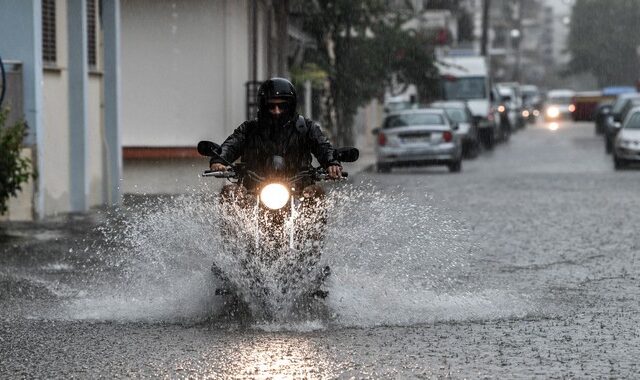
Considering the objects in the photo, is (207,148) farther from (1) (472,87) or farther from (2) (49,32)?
(1) (472,87)

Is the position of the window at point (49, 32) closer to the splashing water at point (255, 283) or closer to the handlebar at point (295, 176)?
the splashing water at point (255, 283)

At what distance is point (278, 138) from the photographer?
9742mm

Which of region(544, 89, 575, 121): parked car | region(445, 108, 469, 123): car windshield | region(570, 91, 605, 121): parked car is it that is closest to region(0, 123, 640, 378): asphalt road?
region(445, 108, 469, 123): car windshield

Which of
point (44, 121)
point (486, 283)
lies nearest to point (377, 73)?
point (44, 121)

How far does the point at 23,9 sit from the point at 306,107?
23504mm

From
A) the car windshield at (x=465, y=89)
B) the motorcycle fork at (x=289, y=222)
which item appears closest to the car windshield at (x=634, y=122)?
the car windshield at (x=465, y=89)

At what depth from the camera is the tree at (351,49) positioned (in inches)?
1586

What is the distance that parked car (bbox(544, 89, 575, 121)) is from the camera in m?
99.4

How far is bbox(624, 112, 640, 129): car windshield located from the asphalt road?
16.9 metres

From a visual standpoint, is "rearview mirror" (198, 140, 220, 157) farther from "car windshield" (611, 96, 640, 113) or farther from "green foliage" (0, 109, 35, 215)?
"car windshield" (611, 96, 640, 113)

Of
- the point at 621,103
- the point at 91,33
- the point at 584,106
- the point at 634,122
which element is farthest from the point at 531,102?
the point at 91,33

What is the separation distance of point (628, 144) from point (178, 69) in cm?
1095

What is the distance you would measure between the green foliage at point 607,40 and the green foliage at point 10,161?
371 ft

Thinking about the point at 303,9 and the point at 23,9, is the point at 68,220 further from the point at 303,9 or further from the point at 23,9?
the point at 303,9
